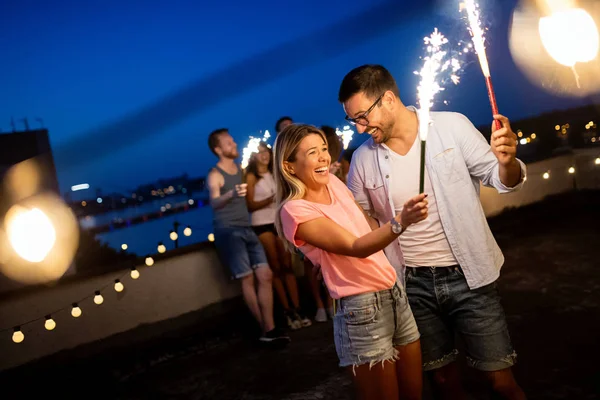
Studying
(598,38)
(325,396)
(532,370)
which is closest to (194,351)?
(325,396)

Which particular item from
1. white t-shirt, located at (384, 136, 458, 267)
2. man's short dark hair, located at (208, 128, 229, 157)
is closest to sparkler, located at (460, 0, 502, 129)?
white t-shirt, located at (384, 136, 458, 267)

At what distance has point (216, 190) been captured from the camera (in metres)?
5.86

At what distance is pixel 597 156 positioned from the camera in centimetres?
1214

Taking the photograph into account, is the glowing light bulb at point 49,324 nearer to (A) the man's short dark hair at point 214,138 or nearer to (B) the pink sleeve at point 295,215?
(A) the man's short dark hair at point 214,138

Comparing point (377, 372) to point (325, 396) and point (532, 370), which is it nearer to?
point (325, 396)

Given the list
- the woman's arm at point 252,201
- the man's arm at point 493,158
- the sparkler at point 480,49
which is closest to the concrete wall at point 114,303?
the woman's arm at point 252,201

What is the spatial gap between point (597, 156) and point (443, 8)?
1143 cm

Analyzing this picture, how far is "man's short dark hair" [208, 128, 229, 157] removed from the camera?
19.7 feet

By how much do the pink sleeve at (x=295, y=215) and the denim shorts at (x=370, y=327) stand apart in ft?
1.54

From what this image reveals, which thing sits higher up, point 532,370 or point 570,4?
point 570,4

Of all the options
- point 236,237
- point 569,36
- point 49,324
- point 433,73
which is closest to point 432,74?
point 433,73

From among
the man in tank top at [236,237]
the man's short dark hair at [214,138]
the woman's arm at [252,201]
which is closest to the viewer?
the man in tank top at [236,237]

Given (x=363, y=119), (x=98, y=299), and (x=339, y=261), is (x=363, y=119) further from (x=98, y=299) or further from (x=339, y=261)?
(x=98, y=299)

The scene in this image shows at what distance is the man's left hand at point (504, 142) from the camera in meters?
2.39
